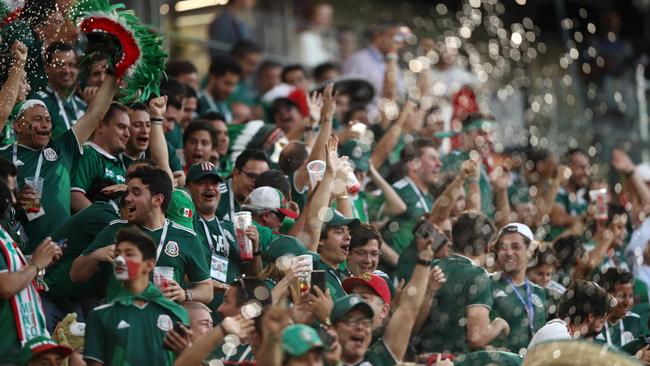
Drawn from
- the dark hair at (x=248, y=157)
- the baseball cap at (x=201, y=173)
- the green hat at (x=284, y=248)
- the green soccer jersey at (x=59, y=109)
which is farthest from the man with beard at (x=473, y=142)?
the green hat at (x=284, y=248)

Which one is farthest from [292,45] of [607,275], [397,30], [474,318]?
[474,318]

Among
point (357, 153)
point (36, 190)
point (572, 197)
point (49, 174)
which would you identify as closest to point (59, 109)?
point (49, 174)

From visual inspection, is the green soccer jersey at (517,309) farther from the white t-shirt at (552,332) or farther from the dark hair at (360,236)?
the dark hair at (360,236)

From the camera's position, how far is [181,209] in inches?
401

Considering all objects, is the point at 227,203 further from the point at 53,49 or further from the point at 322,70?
the point at 322,70

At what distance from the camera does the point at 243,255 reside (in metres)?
10.6

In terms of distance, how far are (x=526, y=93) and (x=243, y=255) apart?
12057mm

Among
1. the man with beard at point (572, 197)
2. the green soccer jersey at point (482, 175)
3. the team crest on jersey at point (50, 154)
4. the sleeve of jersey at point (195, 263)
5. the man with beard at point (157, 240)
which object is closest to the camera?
the man with beard at point (157, 240)

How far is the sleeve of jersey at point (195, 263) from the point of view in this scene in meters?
9.89

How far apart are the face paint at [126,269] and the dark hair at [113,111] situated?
248cm

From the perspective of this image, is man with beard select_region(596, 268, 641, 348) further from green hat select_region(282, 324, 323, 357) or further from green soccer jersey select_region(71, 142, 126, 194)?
green hat select_region(282, 324, 323, 357)

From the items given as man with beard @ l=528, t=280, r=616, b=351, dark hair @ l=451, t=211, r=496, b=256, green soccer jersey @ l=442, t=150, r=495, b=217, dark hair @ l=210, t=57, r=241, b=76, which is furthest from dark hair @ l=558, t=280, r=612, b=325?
dark hair @ l=210, t=57, r=241, b=76

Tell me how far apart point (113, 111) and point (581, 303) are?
3.63 meters

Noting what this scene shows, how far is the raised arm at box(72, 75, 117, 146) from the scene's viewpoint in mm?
10812
